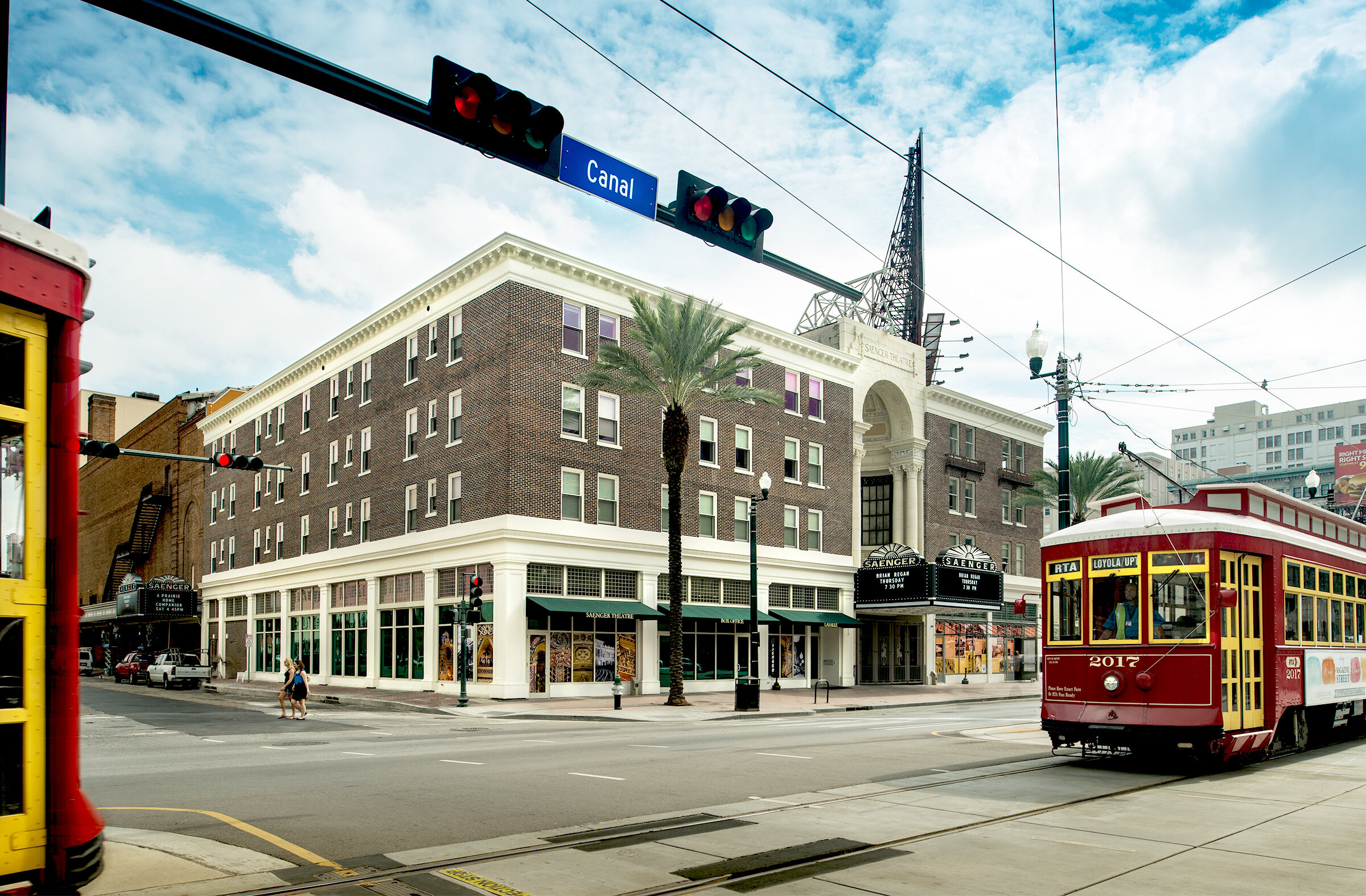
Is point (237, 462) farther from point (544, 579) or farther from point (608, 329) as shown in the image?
point (608, 329)

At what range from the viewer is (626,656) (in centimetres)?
3747

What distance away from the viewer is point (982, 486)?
5588 cm

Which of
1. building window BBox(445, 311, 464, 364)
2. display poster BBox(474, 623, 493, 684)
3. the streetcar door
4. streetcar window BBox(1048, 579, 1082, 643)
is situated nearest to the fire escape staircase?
building window BBox(445, 311, 464, 364)

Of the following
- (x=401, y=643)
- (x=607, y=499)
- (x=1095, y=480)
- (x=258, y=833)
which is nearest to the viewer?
(x=258, y=833)

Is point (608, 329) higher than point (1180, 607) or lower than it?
higher

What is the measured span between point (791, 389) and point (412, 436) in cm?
1564

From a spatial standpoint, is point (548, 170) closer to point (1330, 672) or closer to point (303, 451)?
point (1330, 672)

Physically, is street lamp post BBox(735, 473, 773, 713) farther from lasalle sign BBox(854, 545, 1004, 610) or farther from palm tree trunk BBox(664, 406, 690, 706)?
lasalle sign BBox(854, 545, 1004, 610)

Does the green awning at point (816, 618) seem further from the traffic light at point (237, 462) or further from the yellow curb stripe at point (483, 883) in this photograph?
the yellow curb stripe at point (483, 883)

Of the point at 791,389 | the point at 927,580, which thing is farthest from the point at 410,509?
the point at 927,580

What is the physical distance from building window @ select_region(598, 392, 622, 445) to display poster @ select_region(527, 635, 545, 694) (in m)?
7.24

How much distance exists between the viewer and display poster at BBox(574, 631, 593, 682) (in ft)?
118

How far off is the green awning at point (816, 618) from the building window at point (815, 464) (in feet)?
18.0

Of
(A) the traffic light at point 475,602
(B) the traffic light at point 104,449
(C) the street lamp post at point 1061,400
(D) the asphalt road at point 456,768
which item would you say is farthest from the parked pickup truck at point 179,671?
(C) the street lamp post at point 1061,400
